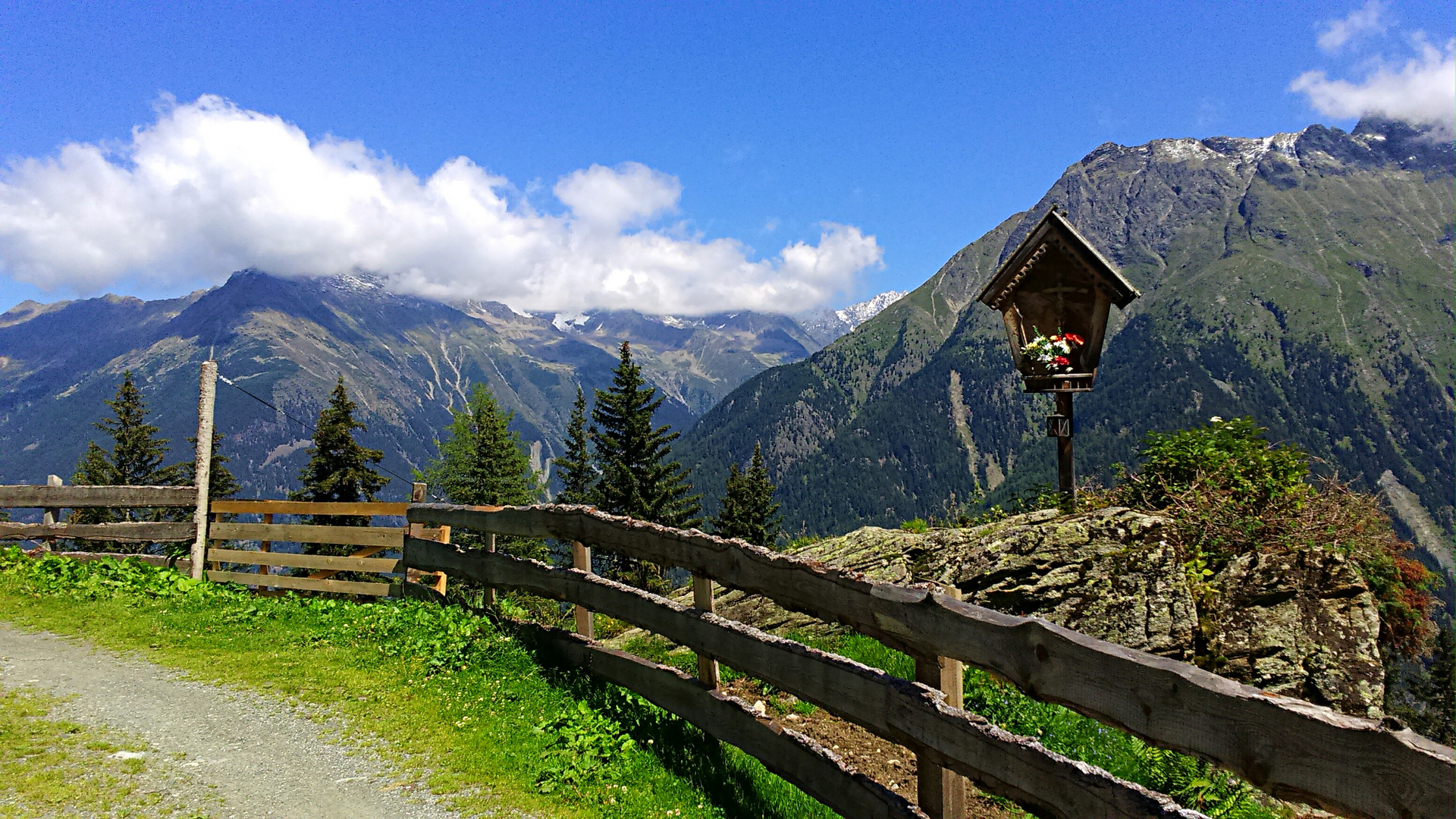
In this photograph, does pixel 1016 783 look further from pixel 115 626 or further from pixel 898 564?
pixel 115 626

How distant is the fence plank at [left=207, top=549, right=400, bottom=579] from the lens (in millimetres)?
12219

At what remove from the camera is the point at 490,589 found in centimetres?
891

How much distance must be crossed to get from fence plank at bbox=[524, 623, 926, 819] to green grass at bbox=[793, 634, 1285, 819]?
3.53 ft

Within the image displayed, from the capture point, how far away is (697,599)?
19.8 feet

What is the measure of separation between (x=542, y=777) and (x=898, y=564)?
5208 millimetres

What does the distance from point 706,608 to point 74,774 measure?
14.5 ft

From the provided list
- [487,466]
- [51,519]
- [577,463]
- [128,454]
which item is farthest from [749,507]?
[128,454]

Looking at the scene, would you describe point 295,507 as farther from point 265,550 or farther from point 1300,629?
point 1300,629

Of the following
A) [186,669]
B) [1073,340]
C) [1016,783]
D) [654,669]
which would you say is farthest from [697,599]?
[1073,340]

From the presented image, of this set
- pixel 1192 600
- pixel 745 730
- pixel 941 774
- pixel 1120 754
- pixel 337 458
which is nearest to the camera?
pixel 941 774

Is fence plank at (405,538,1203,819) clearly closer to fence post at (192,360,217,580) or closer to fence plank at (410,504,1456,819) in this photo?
fence plank at (410,504,1456,819)

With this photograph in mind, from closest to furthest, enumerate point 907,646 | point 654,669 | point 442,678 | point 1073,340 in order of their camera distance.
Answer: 1. point 907,646
2. point 654,669
3. point 442,678
4. point 1073,340

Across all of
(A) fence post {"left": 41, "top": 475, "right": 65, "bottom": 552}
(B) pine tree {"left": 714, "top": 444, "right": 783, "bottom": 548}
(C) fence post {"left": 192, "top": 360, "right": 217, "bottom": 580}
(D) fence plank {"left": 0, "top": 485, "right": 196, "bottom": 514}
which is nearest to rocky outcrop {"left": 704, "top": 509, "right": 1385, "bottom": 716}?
(C) fence post {"left": 192, "top": 360, "right": 217, "bottom": 580}

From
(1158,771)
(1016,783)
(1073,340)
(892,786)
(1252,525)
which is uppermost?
(1073,340)
